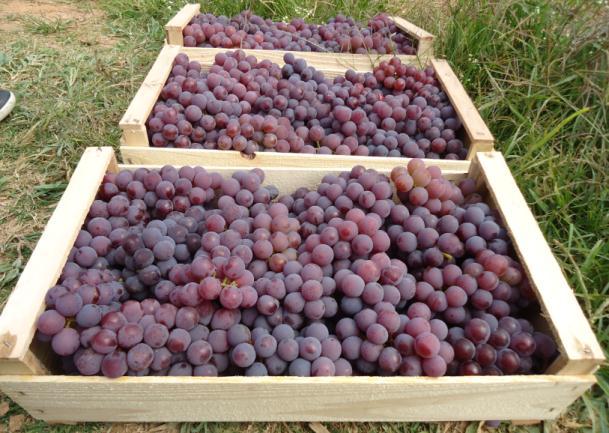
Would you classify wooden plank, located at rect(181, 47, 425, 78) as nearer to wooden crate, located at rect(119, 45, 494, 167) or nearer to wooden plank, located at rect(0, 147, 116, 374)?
wooden crate, located at rect(119, 45, 494, 167)

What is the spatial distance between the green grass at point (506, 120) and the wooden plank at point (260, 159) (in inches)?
22.1

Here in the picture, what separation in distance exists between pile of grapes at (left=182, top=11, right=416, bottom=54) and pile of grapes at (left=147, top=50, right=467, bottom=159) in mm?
345

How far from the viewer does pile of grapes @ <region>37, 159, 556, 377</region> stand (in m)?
1.17

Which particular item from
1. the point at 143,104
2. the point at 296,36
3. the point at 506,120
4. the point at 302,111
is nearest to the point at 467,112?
the point at 506,120

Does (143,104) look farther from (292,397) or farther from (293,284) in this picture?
(292,397)

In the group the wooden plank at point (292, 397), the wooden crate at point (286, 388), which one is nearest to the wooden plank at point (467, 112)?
the wooden crate at point (286, 388)

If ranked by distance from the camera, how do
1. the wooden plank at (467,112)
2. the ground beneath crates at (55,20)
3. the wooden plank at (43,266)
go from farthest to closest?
the ground beneath crates at (55,20)
the wooden plank at (467,112)
the wooden plank at (43,266)

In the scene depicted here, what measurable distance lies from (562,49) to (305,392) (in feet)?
7.19

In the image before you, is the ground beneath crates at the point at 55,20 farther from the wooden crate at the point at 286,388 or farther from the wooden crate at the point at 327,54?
the wooden crate at the point at 286,388

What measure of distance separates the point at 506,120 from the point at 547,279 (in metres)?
1.36

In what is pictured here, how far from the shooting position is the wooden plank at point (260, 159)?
1.83 m

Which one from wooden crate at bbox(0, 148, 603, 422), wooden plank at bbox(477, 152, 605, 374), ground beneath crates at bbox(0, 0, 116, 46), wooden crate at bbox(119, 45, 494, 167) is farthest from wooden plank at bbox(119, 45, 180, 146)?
ground beneath crates at bbox(0, 0, 116, 46)

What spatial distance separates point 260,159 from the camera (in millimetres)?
1871

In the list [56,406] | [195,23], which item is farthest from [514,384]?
[195,23]
